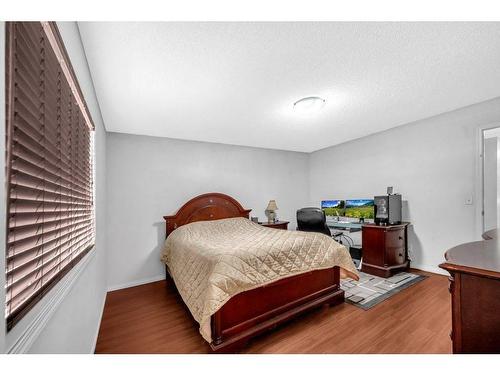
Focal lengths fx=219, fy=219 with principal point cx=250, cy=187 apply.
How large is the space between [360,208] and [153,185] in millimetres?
3583

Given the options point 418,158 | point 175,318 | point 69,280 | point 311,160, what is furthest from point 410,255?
point 69,280

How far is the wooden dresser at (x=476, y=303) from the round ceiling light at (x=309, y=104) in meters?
1.86

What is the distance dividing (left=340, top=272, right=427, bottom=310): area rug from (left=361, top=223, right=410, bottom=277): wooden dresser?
0.11m

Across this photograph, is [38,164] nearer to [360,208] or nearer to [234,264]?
[234,264]

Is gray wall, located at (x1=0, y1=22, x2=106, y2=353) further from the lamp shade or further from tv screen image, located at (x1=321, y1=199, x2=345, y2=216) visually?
tv screen image, located at (x1=321, y1=199, x2=345, y2=216)

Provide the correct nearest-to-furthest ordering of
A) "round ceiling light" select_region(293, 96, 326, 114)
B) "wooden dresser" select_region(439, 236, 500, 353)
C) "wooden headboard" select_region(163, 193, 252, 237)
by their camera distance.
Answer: "wooden dresser" select_region(439, 236, 500, 353) < "round ceiling light" select_region(293, 96, 326, 114) < "wooden headboard" select_region(163, 193, 252, 237)

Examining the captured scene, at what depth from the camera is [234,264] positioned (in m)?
1.77

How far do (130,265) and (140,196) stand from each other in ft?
3.35

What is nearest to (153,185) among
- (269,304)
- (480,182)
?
(269,304)

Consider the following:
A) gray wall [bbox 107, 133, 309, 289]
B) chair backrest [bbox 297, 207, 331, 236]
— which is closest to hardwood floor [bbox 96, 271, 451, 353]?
gray wall [bbox 107, 133, 309, 289]

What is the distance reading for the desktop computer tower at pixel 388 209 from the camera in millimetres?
3252

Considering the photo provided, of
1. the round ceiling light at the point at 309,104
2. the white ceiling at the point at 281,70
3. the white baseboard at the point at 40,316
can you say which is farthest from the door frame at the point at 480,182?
the white baseboard at the point at 40,316

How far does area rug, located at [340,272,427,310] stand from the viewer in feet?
8.02

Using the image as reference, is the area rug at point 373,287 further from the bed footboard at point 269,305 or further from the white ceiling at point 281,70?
the white ceiling at point 281,70
